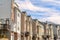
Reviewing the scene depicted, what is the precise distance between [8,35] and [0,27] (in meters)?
2.06

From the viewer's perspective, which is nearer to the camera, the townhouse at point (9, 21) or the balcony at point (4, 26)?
the balcony at point (4, 26)

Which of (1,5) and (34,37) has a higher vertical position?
(1,5)

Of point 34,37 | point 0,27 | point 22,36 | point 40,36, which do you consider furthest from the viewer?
point 40,36

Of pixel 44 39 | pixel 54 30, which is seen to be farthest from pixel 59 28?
pixel 44 39

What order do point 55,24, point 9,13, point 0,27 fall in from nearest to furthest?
point 0,27, point 9,13, point 55,24

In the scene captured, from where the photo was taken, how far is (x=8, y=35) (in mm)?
36250

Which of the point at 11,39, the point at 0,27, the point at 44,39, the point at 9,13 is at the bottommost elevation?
the point at 44,39

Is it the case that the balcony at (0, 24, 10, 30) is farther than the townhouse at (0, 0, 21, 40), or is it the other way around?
the townhouse at (0, 0, 21, 40)

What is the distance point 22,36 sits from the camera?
156ft

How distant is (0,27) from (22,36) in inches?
506

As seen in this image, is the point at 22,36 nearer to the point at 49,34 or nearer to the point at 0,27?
the point at 0,27

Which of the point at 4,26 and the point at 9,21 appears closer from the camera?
the point at 4,26

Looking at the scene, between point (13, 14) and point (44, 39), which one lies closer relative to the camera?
point (13, 14)

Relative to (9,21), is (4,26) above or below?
below
